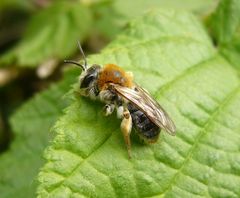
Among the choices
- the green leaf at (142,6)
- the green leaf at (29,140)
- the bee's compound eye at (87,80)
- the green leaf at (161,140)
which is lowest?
the green leaf at (29,140)

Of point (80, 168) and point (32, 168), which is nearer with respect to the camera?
point (80, 168)

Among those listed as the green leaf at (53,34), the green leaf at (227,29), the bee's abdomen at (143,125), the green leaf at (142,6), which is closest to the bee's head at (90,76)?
the bee's abdomen at (143,125)

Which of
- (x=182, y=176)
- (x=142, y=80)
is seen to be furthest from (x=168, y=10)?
(x=182, y=176)

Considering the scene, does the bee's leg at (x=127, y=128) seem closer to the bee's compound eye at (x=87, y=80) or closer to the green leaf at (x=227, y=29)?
the bee's compound eye at (x=87, y=80)

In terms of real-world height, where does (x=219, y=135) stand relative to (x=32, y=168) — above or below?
above

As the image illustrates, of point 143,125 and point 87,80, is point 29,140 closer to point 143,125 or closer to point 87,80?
point 87,80

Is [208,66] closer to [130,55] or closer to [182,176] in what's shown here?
[130,55]

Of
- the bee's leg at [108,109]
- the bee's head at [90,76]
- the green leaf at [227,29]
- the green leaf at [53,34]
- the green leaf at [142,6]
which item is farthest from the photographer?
the green leaf at [53,34]

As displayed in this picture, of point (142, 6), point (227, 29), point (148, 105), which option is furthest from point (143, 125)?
point (142, 6)

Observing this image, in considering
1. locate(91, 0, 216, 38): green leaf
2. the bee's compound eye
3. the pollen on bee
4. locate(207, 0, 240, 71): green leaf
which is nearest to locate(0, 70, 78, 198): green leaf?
the bee's compound eye
